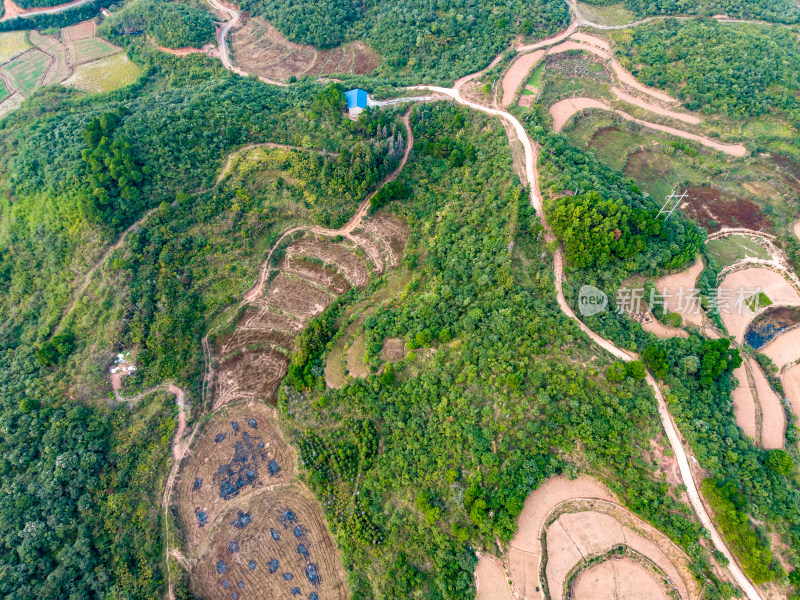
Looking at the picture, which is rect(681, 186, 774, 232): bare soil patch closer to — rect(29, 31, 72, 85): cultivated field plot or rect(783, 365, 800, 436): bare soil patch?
rect(783, 365, 800, 436): bare soil patch

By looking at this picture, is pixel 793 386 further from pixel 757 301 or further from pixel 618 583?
pixel 618 583

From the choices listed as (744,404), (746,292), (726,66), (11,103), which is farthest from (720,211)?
(11,103)

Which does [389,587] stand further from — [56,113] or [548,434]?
[56,113]

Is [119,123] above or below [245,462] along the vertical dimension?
above

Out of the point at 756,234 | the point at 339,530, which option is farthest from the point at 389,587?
the point at 756,234

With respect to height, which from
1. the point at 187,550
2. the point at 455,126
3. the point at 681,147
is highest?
the point at 455,126

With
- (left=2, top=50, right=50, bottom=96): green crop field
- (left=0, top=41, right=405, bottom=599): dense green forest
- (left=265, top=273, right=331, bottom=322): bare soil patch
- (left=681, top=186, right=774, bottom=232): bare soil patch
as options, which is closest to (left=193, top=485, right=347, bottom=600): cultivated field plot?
(left=0, top=41, right=405, bottom=599): dense green forest

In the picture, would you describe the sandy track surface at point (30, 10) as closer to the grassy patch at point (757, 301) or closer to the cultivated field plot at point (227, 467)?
the cultivated field plot at point (227, 467)
